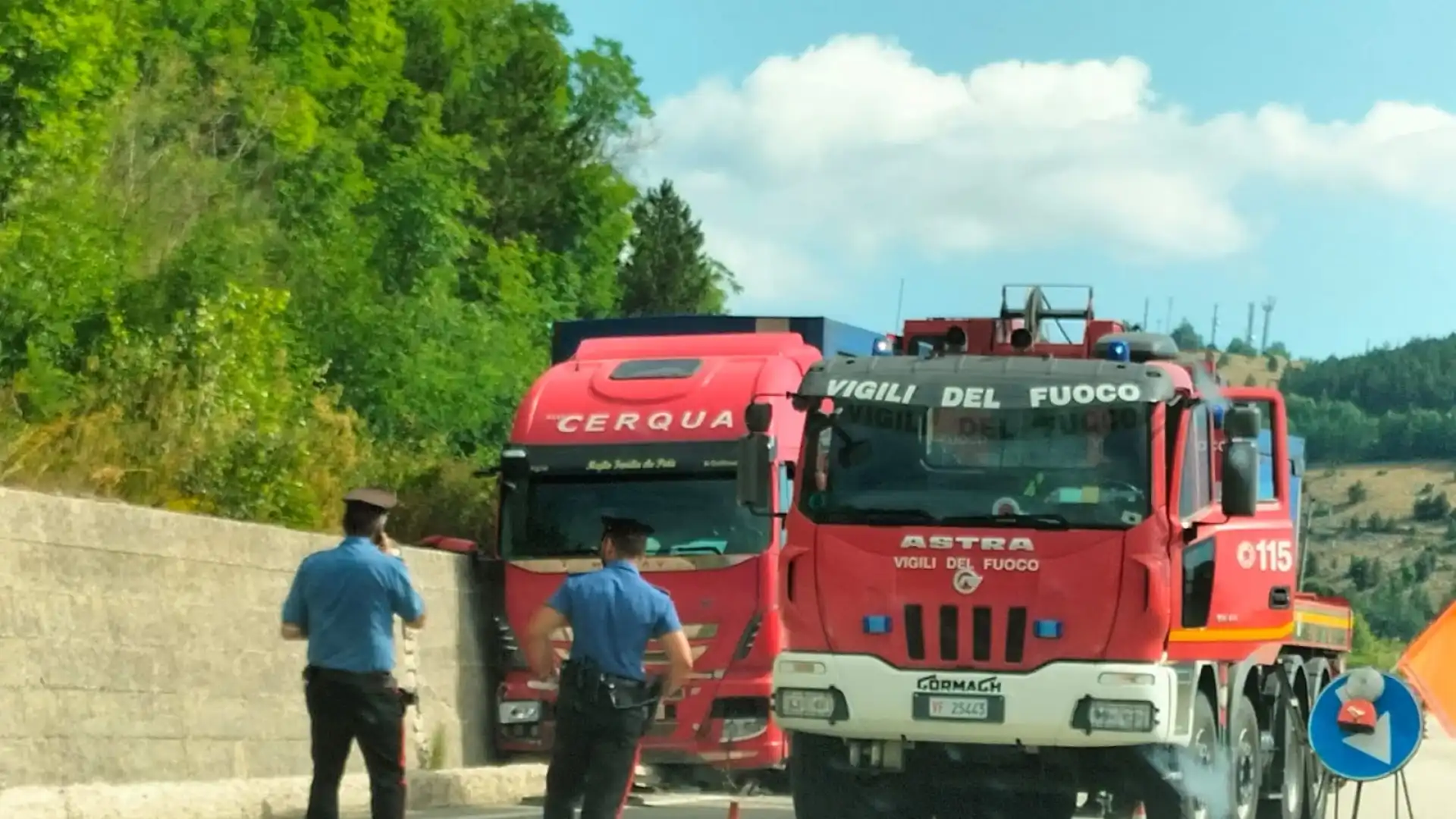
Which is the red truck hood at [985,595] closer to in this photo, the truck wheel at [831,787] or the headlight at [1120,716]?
the headlight at [1120,716]

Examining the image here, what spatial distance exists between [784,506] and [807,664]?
582 cm

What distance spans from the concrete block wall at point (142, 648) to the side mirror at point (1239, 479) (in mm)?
6990

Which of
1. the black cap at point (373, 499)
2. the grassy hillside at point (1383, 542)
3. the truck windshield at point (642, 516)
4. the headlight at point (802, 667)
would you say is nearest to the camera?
the black cap at point (373, 499)

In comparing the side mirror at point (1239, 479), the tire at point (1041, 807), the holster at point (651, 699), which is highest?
the side mirror at point (1239, 479)

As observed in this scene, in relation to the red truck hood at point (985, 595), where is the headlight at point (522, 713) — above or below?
below

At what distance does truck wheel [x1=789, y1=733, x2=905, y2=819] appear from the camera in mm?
14867

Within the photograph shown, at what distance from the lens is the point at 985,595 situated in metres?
14.0

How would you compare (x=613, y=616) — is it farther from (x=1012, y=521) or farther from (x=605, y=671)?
(x=1012, y=521)

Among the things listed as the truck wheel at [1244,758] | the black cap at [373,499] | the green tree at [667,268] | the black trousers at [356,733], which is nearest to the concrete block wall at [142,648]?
the black trousers at [356,733]

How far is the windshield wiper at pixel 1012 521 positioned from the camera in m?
14.0

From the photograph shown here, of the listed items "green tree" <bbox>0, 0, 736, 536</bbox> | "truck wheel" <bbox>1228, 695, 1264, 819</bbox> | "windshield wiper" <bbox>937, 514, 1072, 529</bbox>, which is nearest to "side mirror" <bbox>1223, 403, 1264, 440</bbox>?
"windshield wiper" <bbox>937, 514, 1072, 529</bbox>

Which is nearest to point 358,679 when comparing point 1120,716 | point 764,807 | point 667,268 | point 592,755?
point 592,755

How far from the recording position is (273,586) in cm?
1892

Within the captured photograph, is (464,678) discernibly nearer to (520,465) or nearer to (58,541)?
(520,465)
